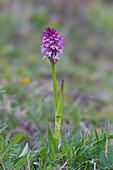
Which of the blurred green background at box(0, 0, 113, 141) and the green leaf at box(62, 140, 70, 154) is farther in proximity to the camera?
the blurred green background at box(0, 0, 113, 141)

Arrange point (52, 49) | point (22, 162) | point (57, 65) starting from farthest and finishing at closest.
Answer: point (57, 65) → point (52, 49) → point (22, 162)

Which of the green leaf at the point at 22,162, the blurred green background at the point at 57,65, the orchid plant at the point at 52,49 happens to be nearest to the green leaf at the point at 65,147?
the orchid plant at the point at 52,49

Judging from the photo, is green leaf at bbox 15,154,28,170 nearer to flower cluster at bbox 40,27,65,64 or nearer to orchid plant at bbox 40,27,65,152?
orchid plant at bbox 40,27,65,152

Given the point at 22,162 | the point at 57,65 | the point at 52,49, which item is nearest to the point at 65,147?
the point at 22,162

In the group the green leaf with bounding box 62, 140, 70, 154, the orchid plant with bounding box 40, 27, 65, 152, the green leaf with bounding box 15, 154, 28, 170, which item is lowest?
the green leaf with bounding box 15, 154, 28, 170

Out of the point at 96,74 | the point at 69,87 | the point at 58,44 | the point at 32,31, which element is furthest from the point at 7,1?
the point at 58,44

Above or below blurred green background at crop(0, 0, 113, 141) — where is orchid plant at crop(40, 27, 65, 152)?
below

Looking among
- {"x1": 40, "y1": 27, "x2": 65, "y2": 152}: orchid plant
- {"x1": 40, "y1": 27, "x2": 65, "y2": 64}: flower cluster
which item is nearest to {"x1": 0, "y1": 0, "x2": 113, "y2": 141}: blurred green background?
{"x1": 40, "y1": 27, "x2": 65, "y2": 152}: orchid plant

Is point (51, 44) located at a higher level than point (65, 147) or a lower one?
higher

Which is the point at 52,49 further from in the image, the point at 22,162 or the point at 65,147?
the point at 22,162
